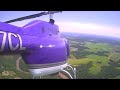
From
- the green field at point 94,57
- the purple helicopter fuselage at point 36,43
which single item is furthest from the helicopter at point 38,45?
the green field at point 94,57

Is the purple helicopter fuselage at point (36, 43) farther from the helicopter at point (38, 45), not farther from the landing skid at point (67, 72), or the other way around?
the landing skid at point (67, 72)

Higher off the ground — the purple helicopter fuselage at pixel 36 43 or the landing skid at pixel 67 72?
the purple helicopter fuselage at pixel 36 43

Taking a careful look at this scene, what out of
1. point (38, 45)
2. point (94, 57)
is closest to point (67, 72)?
point (94, 57)

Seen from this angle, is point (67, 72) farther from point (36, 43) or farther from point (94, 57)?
point (36, 43)

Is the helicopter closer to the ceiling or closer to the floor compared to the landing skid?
closer to the ceiling

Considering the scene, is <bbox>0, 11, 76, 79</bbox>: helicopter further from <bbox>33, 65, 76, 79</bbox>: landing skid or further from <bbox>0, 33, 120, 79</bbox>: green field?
<bbox>0, 33, 120, 79</bbox>: green field

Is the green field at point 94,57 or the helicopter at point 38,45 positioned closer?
the helicopter at point 38,45

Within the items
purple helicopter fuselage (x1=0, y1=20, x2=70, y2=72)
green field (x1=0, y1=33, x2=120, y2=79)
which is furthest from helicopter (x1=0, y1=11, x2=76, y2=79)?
green field (x1=0, y1=33, x2=120, y2=79)
